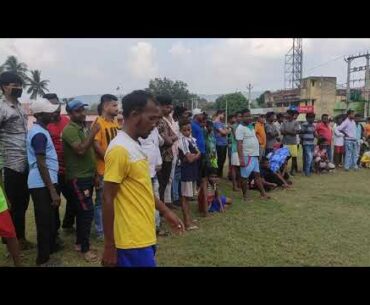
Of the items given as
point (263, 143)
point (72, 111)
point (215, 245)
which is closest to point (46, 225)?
point (72, 111)

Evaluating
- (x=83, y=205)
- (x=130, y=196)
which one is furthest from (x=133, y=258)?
(x=83, y=205)

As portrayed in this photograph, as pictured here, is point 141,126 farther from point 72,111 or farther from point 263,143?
point 263,143

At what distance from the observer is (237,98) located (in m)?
64.2

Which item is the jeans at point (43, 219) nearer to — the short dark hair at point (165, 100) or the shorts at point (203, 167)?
the short dark hair at point (165, 100)

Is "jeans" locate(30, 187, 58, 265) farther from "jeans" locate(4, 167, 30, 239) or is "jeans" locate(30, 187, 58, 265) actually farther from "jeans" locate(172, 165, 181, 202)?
"jeans" locate(172, 165, 181, 202)

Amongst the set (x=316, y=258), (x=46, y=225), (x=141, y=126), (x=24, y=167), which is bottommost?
(x=316, y=258)

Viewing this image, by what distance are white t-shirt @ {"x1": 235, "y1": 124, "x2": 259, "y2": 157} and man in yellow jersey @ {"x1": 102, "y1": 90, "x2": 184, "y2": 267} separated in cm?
516

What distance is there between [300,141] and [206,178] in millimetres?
5462

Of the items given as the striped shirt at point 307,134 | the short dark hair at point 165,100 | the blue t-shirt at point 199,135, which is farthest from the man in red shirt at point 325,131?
the short dark hair at point 165,100

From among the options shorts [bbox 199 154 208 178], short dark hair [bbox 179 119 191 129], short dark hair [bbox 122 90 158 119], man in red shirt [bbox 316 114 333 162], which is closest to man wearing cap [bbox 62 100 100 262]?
short dark hair [bbox 179 119 191 129]

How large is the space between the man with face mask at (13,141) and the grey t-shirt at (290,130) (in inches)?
303

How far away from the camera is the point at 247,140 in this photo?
777 cm

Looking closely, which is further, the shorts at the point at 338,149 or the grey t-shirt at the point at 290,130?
the shorts at the point at 338,149

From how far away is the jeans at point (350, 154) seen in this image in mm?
12484
